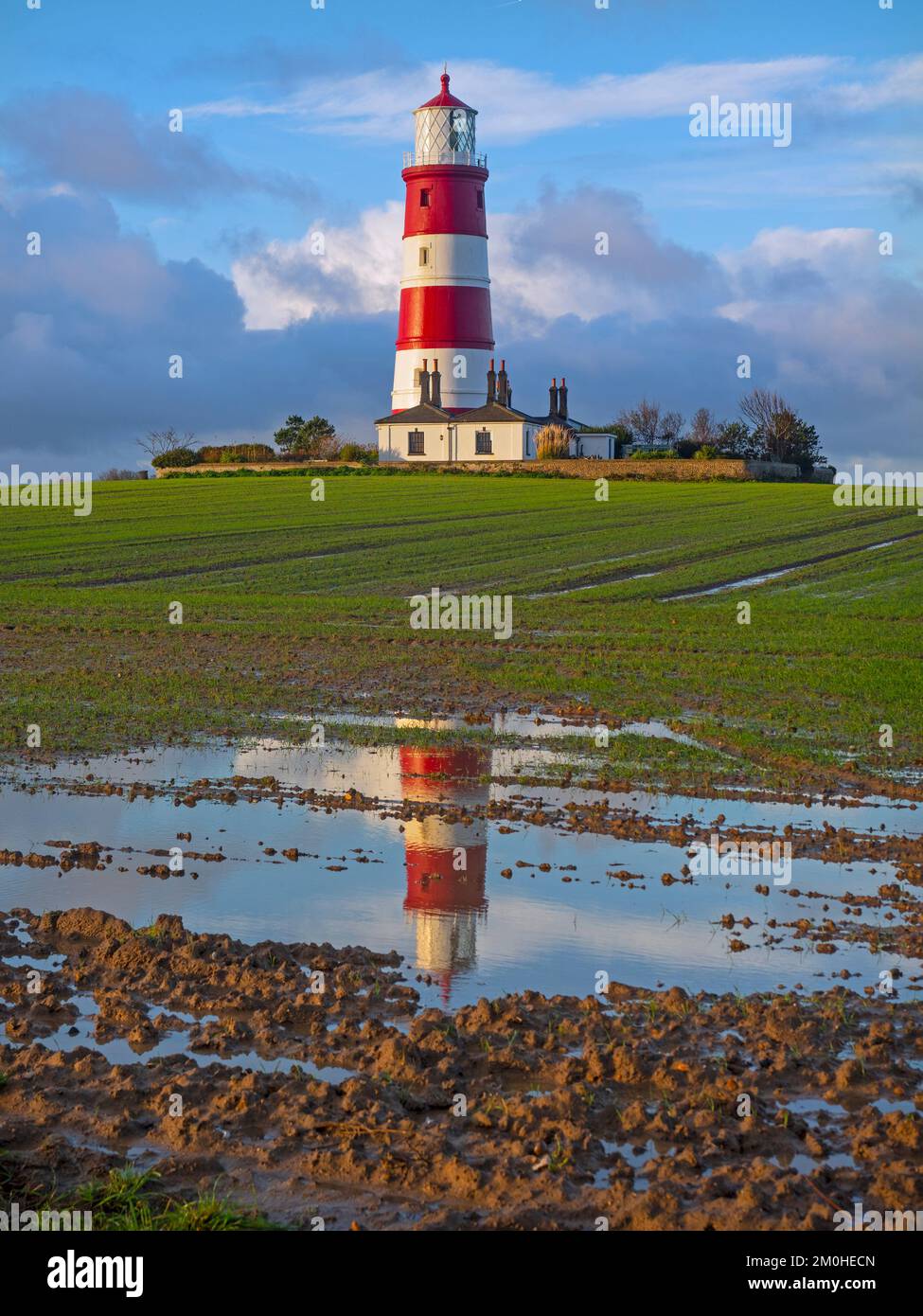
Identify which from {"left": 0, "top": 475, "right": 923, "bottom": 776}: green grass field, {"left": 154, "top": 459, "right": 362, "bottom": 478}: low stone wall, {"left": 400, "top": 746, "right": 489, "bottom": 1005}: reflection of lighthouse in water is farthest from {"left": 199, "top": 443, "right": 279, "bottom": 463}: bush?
{"left": 400, "top": 746, "right": 489, "bottom": 1005}: reflection of lighthouse in water

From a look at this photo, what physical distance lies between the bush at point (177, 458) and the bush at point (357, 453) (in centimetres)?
883

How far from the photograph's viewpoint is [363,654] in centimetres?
2217

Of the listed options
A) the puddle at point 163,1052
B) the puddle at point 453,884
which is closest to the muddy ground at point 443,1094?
the puddle at point 163,1052

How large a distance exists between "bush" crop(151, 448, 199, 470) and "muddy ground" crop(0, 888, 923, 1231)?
263 feet

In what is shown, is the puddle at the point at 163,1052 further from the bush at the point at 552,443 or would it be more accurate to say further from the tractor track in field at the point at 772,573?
the bush at the point at 552,443

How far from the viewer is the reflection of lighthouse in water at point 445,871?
848 centimetres

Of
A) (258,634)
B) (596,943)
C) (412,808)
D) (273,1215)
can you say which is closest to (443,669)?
(258,634)

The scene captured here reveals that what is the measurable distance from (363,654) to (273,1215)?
1695cm

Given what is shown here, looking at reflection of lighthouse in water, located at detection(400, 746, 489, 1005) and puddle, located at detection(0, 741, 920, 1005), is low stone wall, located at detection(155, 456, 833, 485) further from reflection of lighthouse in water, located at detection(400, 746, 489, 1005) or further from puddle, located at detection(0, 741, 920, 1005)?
puddle, located at detection(0, 741, 920, 1005)

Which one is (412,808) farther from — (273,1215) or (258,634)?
(258,634)

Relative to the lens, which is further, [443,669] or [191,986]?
[443,669]

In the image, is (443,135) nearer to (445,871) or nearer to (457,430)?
(457,430)

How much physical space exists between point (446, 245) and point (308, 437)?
18.3 meters

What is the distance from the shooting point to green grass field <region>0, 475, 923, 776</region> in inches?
664
